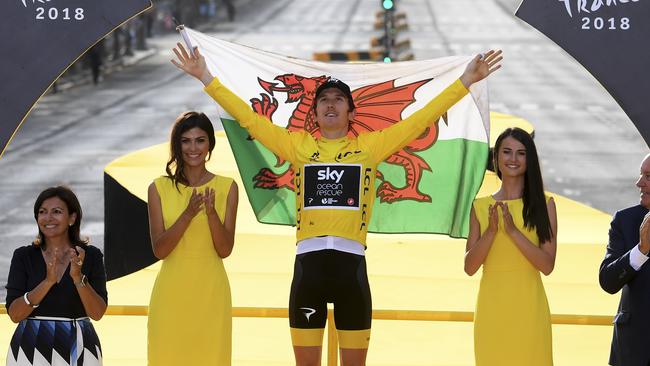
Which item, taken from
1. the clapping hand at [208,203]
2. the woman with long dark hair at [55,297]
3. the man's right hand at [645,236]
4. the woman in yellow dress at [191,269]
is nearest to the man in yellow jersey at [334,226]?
the woman in yellow dress at [191,269]

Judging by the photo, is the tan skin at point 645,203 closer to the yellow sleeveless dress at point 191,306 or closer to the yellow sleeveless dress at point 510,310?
the yellow sleeveless dress at point 510,310

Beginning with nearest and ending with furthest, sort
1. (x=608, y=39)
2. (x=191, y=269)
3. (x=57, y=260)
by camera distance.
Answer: (x=57, y=260) < (x=191, y=269) < (x=608, y=39)

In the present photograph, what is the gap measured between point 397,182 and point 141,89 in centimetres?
3392

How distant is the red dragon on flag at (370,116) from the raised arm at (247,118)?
71 cm

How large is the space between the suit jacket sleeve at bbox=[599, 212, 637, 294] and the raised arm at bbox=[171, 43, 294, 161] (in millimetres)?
Result: 1861

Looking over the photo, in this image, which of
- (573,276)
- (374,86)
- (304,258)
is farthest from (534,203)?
(573,276)

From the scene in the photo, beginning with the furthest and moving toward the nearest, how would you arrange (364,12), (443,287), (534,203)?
(364,12) < (443,287) < (534,203)

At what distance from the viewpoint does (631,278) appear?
6.57m

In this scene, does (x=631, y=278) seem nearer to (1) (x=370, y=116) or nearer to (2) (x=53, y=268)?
(1) (x=370, y=116)

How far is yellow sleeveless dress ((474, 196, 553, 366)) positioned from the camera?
6.64 m

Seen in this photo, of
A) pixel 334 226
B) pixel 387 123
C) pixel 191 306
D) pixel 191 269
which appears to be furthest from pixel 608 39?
pixel 191 306

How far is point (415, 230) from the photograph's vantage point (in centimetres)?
800

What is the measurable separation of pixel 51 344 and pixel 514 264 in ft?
8.18

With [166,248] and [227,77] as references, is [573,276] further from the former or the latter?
[166,248]
